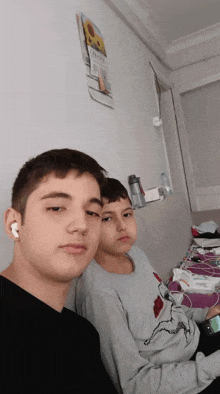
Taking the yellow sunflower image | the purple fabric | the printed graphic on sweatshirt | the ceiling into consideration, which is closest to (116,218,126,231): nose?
the printed graphic on sweatshirt

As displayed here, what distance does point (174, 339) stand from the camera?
2.62ft

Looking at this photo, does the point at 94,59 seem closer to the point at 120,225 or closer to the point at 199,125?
the point at 120,225

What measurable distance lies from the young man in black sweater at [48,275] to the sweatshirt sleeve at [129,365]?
0.09 meters

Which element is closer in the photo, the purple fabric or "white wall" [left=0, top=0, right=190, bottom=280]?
"white wall" [left=0, top=0, right=190, bottom=280]

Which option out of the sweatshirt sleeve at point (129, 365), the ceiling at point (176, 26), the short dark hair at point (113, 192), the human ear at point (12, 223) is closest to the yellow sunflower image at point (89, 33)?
the ceiling at point (176, 26)

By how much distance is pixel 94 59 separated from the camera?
4.53ft

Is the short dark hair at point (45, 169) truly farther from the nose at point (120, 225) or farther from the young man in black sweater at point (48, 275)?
the nose at point (120, 225)

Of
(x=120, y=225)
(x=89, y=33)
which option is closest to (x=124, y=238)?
(x=120, y=225)

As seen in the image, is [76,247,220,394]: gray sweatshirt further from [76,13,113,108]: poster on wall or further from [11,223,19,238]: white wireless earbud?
[76,13,113,108]: poster on wall

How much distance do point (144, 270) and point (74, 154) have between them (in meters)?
0.60

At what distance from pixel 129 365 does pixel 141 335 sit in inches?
4.9

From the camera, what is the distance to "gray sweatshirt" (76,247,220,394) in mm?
645

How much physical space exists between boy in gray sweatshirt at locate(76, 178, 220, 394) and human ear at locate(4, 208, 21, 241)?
Result: 0.31 m

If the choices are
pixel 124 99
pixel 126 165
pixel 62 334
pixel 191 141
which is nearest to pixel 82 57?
pixel 124 99
